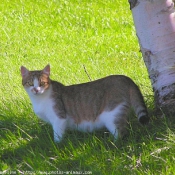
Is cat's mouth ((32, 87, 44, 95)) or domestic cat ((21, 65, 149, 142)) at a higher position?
cat's mouth ((32, 87, 44, 95))

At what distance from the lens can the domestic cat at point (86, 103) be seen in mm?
5164

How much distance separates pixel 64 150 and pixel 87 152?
0.93ft

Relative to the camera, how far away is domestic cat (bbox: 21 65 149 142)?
16.9 ft

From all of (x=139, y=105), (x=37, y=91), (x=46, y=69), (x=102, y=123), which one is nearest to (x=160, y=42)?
(x=139, y=105)

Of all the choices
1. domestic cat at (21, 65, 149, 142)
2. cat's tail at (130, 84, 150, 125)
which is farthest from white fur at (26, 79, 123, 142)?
cat's tail at (130, 84, 150, 125)

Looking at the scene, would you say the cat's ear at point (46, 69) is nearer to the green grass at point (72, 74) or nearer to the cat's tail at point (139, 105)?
the green grass at point (72, 74)

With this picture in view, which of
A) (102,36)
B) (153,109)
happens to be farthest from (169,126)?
(102,36)

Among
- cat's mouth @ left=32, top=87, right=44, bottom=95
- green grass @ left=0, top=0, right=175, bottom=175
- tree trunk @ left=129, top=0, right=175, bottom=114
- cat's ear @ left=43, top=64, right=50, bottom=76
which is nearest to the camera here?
green grass @ left=0, top=0, right=175, bottom=175

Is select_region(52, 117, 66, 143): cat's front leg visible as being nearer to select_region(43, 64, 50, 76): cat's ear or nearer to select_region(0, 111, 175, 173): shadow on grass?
select_region(0, 111, 175, 173): shadow on grass

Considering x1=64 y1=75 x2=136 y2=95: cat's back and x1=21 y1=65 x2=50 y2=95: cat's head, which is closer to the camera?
x1=64 y1=75 x2=136 y2=95: cat's back

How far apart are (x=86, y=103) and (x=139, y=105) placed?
590 mm

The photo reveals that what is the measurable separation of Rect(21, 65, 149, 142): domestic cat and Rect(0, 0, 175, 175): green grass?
0.13m

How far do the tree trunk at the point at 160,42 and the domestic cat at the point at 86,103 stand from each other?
30 cm

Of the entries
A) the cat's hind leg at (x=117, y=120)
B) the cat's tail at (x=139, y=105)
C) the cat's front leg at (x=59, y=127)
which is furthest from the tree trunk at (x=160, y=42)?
the cat's front leg at (x=59, y=127)
